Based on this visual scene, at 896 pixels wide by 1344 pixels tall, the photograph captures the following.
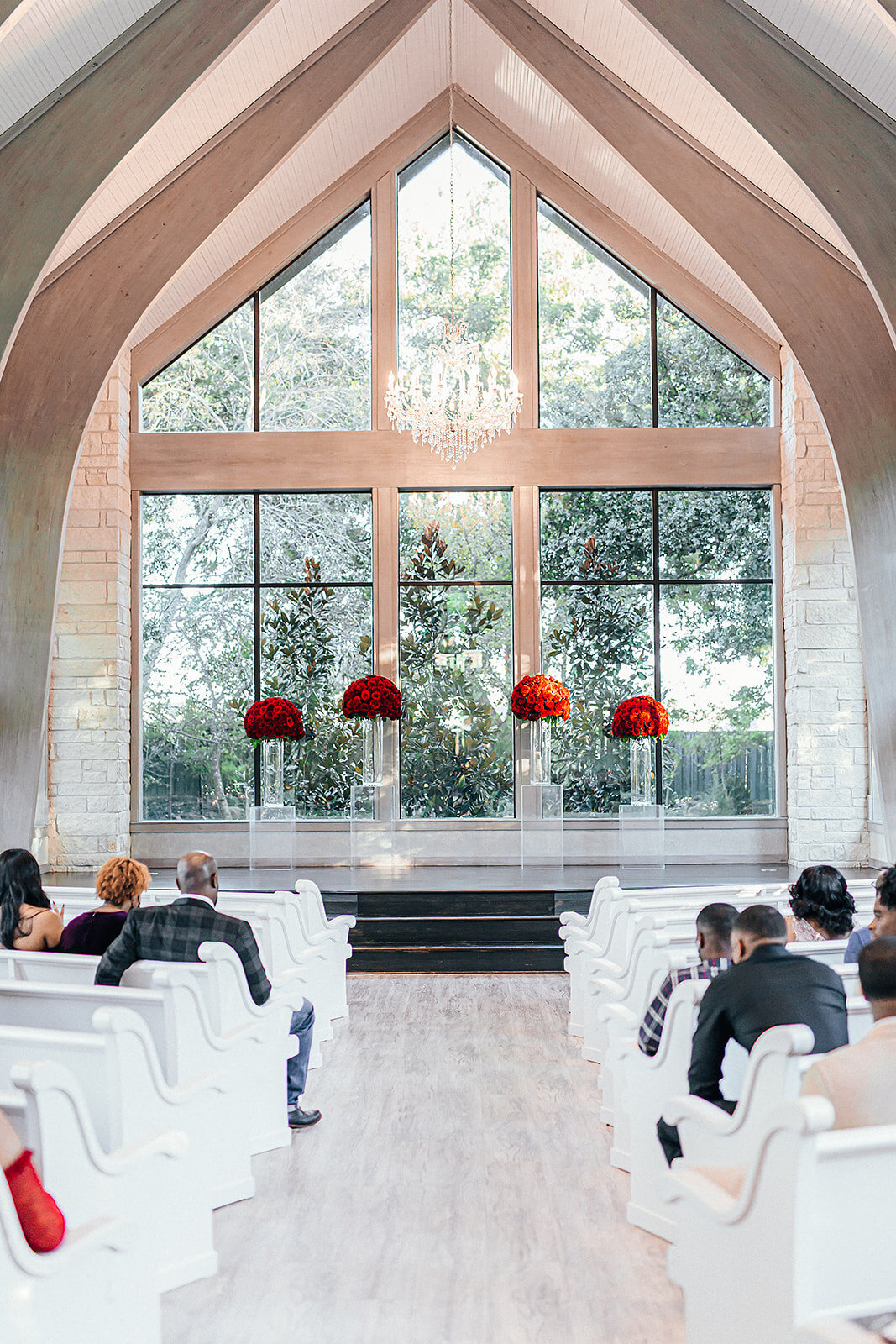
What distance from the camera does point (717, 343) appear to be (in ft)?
33.3

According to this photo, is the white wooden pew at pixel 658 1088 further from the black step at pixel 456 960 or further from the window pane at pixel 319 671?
the window pane at pixel 319 671

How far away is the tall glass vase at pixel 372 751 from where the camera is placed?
9630mm

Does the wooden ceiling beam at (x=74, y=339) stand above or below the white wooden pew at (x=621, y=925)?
above

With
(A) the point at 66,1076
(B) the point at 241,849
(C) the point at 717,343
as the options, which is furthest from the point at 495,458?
(A) the point at 66,1076

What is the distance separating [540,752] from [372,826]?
166 centimetres

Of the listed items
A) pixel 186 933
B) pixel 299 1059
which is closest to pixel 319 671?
pixel 299 1059

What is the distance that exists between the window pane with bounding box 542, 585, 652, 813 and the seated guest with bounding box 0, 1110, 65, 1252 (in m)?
8.02

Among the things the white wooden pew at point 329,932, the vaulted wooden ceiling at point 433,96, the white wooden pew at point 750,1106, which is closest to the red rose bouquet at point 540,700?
the vaulted wooden ceiling at point 433,96

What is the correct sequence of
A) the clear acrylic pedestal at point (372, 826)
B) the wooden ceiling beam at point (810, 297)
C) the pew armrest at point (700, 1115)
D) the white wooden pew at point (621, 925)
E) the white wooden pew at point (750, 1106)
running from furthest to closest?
1. the clear acrylic pedestal at point (372, 826)
2. the wooden ceiling beam at point (810, 297)
3. the white wooden pew at point (621, 925)
4. the pew armrest at point (700, 1115)
5. the white wooden pew at point (750, 1106)

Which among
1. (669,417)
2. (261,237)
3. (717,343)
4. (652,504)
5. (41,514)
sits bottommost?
(41,514)

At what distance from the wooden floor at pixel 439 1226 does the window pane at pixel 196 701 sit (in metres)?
5.15

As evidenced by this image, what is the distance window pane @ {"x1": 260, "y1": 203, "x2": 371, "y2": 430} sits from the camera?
10141 millimetres

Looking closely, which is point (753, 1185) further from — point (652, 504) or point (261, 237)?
point (261, 237)

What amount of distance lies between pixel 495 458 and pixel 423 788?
314cm
